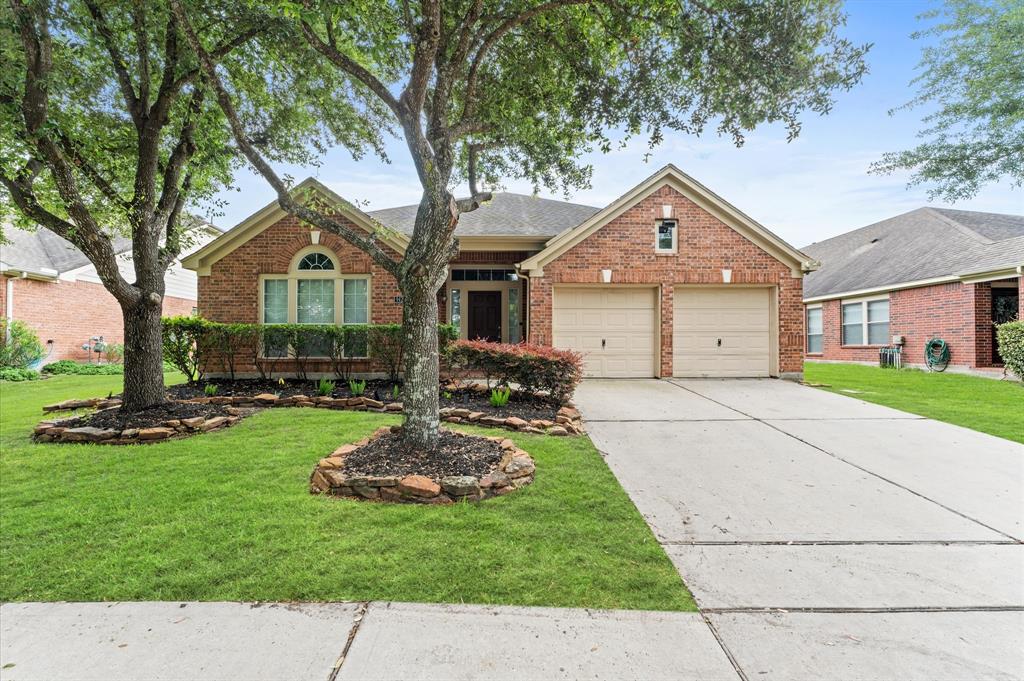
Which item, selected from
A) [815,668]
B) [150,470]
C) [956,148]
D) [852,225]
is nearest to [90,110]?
[150,470]

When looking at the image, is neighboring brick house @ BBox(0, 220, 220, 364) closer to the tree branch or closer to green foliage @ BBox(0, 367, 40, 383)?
green foliage @ BBox(0, 367, 40, 383)

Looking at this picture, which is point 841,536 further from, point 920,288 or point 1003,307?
point 920,288

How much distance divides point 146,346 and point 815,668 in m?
8.51

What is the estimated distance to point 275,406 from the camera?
7.98 m

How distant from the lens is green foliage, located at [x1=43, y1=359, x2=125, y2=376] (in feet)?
48.1

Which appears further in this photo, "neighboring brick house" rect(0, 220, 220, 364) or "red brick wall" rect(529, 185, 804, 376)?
"neighboring brick house" rect(0, 220, 220, 364)

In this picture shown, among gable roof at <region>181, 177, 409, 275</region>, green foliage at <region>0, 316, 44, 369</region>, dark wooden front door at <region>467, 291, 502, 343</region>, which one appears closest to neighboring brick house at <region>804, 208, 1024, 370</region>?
dark wooden front door at <region>467, 291, 502, 343</region>

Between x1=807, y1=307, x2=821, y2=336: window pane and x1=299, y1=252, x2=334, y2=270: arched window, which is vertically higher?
x1=299, y1=252, x2=334, y2=270: arched window

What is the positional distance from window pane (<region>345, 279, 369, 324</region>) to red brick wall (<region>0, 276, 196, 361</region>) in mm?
12301

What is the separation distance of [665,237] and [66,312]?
20.3m

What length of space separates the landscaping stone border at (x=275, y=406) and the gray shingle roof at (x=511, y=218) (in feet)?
17.2

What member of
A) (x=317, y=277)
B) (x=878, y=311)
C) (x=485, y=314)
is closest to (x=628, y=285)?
(x=485, y=314)

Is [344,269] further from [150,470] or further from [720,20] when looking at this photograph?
[720,20]

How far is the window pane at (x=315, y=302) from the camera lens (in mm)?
10750
